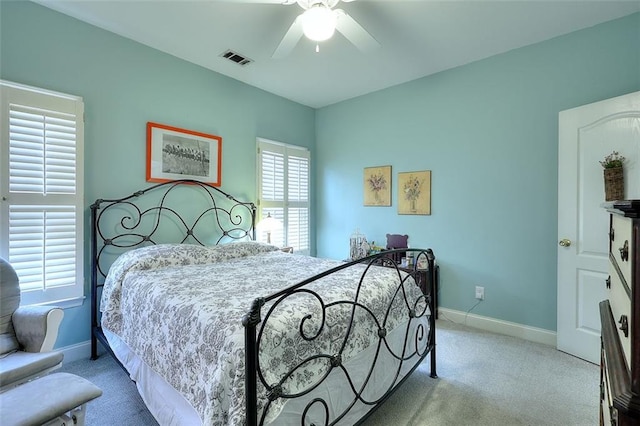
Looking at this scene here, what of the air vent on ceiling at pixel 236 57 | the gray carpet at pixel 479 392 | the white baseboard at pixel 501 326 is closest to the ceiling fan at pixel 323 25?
the air vent on ceiling at pixel 236 57

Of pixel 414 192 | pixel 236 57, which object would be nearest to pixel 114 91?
pixel 236 57

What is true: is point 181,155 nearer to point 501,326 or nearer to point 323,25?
point 323,25

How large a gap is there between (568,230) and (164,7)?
3919mm

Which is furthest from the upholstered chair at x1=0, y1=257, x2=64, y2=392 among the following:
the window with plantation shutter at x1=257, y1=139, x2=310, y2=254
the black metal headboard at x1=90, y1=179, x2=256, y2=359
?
the window with plantation shutter at x1=257, y1=139, x2=310, y2=254

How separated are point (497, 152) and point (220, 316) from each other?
124 inches

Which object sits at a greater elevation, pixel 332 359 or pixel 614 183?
pixel 614 183

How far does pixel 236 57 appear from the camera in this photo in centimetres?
318

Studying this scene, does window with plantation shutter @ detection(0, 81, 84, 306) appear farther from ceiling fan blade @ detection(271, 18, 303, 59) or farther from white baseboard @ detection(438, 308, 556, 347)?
white baseboard @ detection(438, 308, 556, 347)

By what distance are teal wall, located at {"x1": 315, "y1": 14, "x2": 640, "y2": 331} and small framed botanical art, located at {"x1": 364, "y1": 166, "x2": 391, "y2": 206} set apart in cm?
9

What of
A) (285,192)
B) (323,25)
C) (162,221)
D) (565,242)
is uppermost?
(323,25)

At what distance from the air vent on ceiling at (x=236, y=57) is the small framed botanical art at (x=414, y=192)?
2274 mm

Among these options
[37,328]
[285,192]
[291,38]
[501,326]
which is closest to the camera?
[37,328]

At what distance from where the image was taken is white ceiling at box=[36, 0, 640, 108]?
2.39 meters

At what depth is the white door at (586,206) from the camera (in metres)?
2.33
